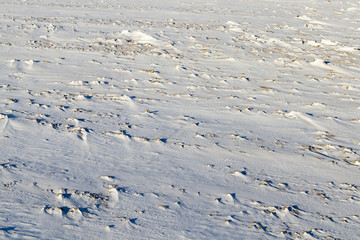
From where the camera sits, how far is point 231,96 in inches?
169

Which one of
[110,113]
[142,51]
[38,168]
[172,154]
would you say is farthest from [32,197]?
[142,51]

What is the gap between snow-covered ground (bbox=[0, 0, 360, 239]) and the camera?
2426mm

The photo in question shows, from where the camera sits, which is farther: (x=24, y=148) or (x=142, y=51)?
(x=142, y=51)

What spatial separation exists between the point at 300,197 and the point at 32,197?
150 cm

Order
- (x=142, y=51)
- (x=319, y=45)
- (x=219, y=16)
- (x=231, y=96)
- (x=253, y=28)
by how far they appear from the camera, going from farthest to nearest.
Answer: (x=219, y=16) → (x=253, y=28) → (x=319, y=45) → (x=142, y=51) → (x=231, y=96)

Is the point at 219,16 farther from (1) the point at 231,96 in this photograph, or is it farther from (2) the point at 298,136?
(2) the point at 298,136

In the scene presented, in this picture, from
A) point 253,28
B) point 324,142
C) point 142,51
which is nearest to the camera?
point 324,142

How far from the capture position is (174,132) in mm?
3461

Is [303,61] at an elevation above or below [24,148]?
above

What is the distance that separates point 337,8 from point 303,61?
445 centimetres

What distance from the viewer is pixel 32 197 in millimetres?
2506

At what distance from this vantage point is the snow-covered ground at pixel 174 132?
2.43m

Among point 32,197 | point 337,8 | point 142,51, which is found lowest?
point 32,197

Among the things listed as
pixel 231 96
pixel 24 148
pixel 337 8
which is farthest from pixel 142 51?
pixel 337 8
